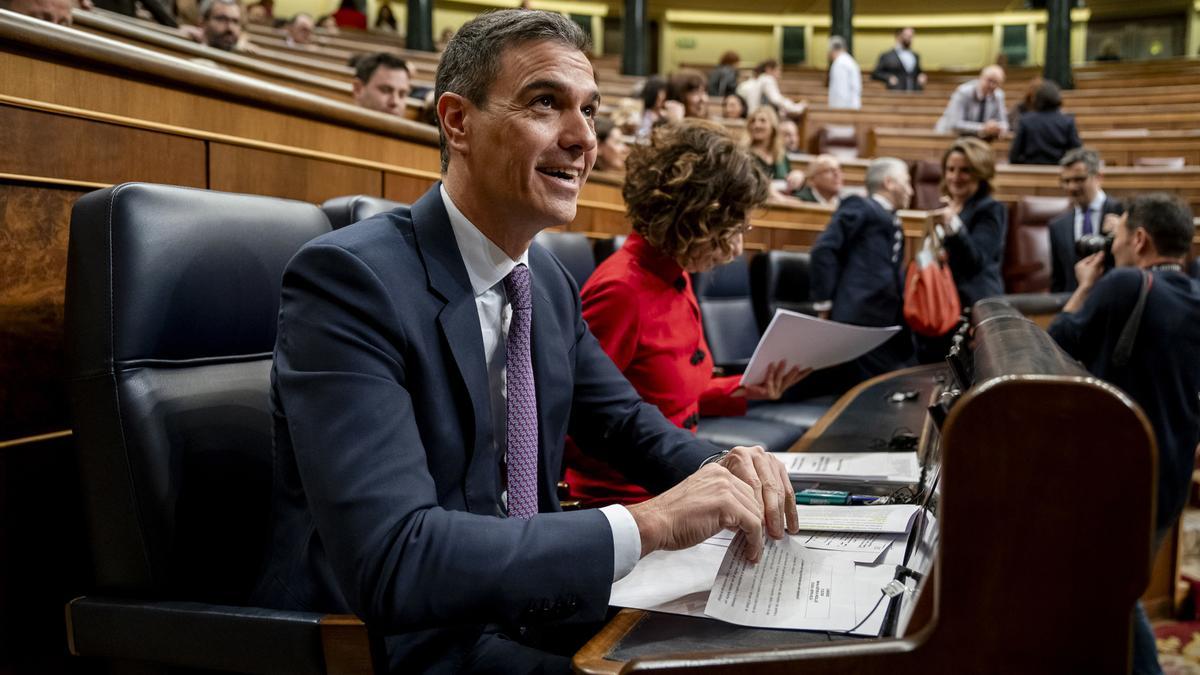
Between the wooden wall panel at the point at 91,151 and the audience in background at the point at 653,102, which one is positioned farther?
the audience in background at the point at 653,102

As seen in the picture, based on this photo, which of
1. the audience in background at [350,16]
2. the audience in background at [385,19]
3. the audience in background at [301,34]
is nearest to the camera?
the audience in background at [301,34]

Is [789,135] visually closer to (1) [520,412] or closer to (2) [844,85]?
(2) [844,85]

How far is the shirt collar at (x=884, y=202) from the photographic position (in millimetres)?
2541

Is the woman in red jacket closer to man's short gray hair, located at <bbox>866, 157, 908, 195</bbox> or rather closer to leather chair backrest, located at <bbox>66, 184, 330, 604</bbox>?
leather chair backrest, located at <bbox>66, 184, 330, 604</bbox>

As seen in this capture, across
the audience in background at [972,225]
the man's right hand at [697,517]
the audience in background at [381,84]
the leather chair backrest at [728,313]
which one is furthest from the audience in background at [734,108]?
the man's right hand at [697,517]

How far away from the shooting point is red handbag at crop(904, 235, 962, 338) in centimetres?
236

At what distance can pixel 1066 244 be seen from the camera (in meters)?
3.51

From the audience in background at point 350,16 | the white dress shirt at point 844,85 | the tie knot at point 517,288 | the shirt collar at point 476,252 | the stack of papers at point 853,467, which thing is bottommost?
the stack of papers at point 853,467

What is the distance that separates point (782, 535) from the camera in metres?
0.65

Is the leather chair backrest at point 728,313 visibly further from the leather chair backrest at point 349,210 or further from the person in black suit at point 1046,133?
the person in black suit at point 1046,133

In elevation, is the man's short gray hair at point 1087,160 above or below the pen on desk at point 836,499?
above

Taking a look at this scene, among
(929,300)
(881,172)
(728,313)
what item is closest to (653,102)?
(881,172)

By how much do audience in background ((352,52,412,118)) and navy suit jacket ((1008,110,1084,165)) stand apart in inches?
150

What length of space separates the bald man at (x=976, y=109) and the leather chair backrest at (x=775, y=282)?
11.5 feet
